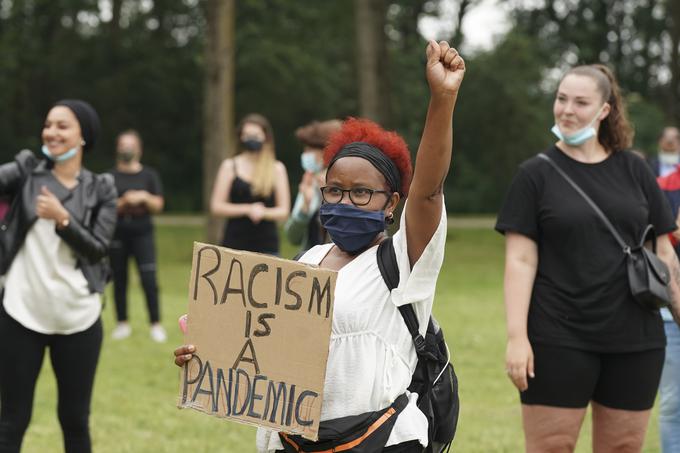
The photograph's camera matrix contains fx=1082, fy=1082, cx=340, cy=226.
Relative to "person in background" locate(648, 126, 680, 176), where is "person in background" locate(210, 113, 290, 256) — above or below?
below

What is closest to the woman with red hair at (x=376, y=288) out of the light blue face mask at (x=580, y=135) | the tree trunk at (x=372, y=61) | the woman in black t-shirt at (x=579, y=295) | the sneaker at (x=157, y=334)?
the woman in black t-shirt at (x=579, y=295)

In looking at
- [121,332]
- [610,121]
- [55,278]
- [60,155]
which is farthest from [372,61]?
[610,121]

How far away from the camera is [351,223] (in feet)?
11.3

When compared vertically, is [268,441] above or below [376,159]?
below

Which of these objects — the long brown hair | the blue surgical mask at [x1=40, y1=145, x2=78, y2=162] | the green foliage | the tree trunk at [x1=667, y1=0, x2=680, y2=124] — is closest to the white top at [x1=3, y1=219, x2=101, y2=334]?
the blue surgical mask at [x1=40, y1=145, x2=78, y2=162]

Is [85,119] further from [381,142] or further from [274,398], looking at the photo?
[274,398]

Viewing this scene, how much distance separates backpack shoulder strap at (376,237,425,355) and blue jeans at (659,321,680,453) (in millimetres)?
2215

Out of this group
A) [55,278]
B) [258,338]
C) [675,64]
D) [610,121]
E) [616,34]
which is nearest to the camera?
[258,338]

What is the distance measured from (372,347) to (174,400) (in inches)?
214

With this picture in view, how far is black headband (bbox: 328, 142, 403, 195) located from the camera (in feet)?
11.3

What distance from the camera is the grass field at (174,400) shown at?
7102 mm

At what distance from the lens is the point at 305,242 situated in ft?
25.5

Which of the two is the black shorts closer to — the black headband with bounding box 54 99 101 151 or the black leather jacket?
the black leather jacket

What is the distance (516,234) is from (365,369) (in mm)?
1463
